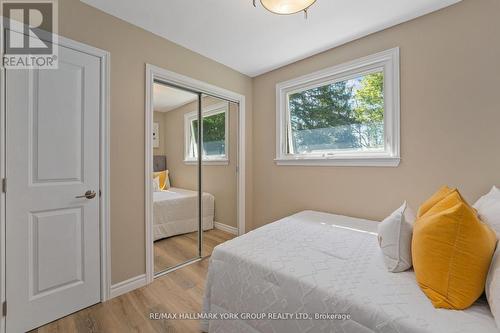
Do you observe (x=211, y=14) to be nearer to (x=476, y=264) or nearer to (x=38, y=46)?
(x=38, y=46)

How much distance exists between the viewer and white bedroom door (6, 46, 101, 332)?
1.49 meters

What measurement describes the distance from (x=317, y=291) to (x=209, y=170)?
2.09 m

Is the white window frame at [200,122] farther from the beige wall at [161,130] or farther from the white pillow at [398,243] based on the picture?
the white pillow at [398,243]

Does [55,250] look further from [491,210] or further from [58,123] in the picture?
[491,210]

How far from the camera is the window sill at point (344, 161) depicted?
2166mm

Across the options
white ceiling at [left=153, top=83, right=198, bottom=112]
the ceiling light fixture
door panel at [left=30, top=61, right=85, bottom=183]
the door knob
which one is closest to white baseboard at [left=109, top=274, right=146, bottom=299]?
the door knob

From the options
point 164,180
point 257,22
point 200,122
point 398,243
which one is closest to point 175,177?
point 164,180

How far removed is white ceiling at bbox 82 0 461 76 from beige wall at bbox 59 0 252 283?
0.44 feet

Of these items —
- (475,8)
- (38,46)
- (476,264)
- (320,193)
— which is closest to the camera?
(476,264)

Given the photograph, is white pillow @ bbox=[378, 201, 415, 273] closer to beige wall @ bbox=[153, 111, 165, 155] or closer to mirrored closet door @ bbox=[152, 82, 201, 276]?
mirrored closet door @ bbox=[152, 82, 201, 276]

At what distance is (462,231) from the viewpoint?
928mm

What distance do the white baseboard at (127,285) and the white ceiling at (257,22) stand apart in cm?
241

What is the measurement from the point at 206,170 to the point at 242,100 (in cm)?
118

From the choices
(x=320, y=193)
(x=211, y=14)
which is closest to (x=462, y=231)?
(x=320, y=193)
